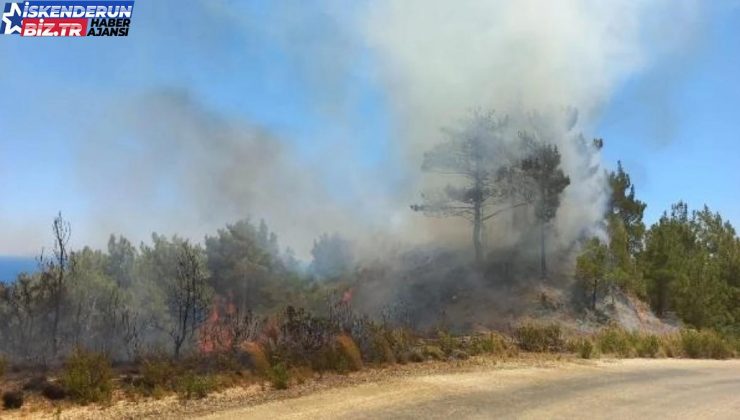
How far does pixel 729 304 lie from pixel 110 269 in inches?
1319

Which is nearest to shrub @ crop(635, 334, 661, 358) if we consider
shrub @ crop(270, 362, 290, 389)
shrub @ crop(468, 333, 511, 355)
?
shrub @ crop(468, 333, 511, 355)

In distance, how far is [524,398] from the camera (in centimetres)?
1004

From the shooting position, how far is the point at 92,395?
29.1 feet

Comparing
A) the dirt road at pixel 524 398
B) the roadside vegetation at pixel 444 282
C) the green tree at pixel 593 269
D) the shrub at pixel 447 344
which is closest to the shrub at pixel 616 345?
the roadside vegetation at pixel 444 282

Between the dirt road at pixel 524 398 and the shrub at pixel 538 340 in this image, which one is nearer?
the dirt road at pixel 524 398

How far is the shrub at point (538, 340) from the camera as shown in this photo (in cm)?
1730

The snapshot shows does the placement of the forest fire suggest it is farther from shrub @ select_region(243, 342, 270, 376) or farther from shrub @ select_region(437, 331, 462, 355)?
shrub @ select_region(437, 331, 462, 355)

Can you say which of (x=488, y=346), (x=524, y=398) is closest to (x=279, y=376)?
(x=524, y=398)

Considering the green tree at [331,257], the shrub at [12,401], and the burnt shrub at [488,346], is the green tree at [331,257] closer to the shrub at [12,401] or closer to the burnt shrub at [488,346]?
the burnt shrub at [488,346]

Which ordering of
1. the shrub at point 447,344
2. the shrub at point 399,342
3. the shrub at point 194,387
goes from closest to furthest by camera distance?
the shrub at point 194,387
the shrub at point 399,342
the shrub at point 447,344

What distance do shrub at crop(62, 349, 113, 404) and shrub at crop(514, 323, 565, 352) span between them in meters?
11.6

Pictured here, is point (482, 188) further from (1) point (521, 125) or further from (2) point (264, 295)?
(2) point (264, 295)

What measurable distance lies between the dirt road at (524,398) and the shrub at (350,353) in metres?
1.32

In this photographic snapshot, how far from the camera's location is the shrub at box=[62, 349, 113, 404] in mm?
8891
